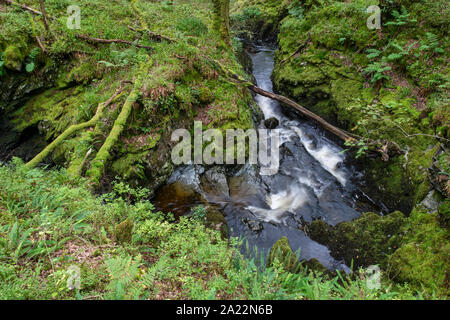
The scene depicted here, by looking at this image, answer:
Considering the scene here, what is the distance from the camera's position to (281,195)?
7406mm

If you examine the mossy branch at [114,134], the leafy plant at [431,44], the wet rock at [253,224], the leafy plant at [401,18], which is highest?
the leafy plant at [401,18]

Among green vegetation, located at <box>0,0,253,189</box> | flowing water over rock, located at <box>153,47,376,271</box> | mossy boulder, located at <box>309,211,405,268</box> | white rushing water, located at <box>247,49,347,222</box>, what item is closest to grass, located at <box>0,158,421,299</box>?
mossy boulder, located at <box>309,211,405,268</box>

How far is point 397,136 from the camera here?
23.1 feet

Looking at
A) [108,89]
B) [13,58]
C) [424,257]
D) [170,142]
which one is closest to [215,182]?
[170,142]

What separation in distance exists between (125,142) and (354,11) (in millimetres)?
10460

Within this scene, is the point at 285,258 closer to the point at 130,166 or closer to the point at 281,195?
the point at 281,195

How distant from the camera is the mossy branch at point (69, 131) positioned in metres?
5.17

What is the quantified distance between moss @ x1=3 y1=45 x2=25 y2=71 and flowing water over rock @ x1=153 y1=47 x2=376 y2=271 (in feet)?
20.2

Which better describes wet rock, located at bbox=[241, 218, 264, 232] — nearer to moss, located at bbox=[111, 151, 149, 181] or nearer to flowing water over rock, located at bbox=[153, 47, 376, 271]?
flowing water over rock, located at bbox=[153, 47, 376, 271]

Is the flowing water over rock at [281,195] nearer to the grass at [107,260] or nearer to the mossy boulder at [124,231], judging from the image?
the grass at [107,260]

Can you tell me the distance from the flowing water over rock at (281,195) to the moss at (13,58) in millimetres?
6171

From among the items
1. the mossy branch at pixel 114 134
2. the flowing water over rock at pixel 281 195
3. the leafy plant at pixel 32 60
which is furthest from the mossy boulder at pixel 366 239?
the leafy plant at pixel 32 60

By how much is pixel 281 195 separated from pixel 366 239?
2678 millimetres

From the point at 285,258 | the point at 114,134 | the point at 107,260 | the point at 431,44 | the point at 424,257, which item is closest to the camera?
the point at 107,260
